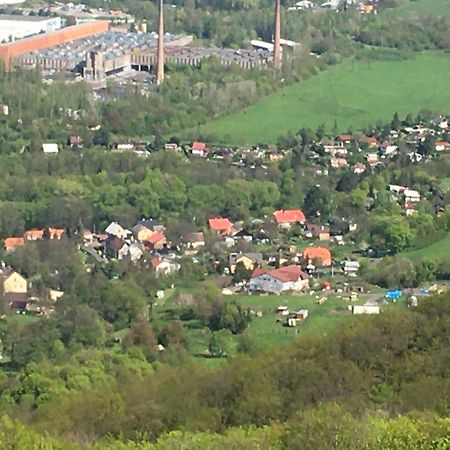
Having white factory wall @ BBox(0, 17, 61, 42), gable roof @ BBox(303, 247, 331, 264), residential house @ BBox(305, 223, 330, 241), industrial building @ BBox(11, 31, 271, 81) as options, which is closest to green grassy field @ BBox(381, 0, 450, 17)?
industrial building @ BBox(11, 31, 271, 81)

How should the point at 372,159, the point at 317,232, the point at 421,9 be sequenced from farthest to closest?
the point at 421,9 < the point at 372,159 < the point at 317,232

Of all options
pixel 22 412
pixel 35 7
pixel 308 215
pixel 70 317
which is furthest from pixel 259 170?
pixel 35 7

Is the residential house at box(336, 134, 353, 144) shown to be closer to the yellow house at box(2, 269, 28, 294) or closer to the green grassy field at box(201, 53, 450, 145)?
the green grassy field at box(201, 53, 450, 145)

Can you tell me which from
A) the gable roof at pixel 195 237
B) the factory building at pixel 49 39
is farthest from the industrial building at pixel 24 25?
the gable roof at pixel 195 237

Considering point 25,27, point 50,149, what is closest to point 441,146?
point 50,149

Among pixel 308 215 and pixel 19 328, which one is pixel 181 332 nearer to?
pixel 19 328

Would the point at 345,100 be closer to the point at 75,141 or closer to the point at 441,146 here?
the point at 441,146
